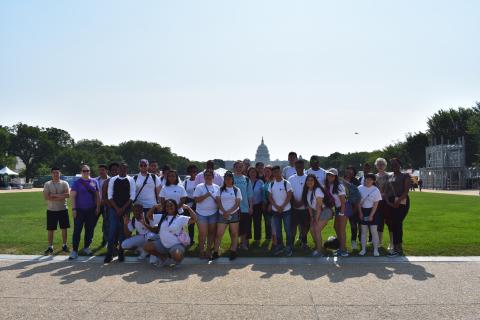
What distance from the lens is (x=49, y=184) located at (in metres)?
10.2

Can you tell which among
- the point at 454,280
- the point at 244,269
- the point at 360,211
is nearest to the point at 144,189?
the point at 244,269

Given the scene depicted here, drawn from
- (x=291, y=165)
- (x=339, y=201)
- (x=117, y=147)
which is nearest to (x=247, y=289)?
(x=339, y=201)

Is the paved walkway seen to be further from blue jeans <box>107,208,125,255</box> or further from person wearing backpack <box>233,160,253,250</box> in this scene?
person wearing backpack <box>233,160,253,250</box>

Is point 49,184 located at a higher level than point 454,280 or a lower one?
higher

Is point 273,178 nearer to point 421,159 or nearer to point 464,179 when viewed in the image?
point 464,179

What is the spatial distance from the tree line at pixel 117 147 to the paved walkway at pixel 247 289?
44636 mm

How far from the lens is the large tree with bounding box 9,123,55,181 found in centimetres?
8638

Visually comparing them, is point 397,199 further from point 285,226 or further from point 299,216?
point 285,226

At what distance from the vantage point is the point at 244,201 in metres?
9.93

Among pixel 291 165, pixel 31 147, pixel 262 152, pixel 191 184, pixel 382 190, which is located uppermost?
pixel 262 152

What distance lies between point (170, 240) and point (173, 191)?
1.19 metres

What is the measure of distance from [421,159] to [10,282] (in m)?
77.8

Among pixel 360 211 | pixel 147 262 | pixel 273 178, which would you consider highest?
pixel 273 178

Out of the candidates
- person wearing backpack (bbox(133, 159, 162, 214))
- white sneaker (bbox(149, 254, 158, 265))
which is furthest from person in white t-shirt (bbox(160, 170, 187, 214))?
white sneaker (bbox(149, 254, 158, 265))
